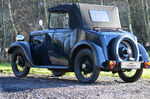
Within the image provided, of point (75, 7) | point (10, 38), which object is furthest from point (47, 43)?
point (10, 38)

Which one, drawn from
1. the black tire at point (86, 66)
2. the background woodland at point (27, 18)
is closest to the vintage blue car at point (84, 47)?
the black tire at point (86, 66)

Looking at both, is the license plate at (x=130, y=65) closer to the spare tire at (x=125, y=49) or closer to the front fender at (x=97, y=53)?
the spare tire at (x=125, y=49)

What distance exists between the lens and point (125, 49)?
27.2ft

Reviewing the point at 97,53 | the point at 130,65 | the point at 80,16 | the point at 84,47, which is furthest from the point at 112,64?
the point at 80,16

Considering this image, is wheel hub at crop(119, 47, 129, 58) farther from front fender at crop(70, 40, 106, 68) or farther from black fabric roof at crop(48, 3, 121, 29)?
black fabric roof at crop(48, 3, 121, 29)

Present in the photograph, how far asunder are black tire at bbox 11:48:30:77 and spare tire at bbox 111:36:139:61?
3398 mm

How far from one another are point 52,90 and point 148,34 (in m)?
19.7

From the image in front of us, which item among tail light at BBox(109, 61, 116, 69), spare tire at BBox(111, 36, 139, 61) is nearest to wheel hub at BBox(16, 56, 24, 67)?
spare tire at BBox(111, 36, 139, 61)

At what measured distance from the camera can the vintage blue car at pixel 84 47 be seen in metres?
8.16

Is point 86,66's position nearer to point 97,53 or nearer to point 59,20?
point 97,53

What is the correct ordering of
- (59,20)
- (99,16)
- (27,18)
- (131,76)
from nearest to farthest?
(131,76)
(99,16)
(59,20)
(27,18)

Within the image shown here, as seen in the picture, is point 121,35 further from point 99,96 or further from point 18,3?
point 18,3

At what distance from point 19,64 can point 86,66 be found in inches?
120

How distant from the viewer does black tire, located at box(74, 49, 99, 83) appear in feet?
26.8
